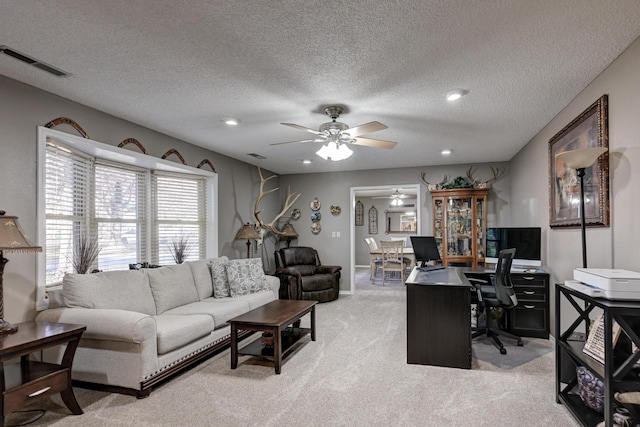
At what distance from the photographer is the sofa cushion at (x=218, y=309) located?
3.51 metres

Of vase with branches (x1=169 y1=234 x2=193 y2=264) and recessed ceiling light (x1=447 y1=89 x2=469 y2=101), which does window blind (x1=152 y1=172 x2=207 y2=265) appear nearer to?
vase with branches (x1=169 y1=234 x2=193 y2=264)

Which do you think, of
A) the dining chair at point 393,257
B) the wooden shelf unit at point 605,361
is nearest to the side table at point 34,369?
the wooden shelf unit at point 605,361

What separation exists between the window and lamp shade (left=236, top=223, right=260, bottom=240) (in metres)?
0.51

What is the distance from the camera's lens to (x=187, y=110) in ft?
11.2

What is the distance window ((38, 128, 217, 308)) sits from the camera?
10.6 ft

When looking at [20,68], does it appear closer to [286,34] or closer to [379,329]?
[286,34]

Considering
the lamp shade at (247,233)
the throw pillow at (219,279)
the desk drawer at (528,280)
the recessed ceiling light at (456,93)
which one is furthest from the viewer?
the lamp shade at (247,233)

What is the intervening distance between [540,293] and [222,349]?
3.65m

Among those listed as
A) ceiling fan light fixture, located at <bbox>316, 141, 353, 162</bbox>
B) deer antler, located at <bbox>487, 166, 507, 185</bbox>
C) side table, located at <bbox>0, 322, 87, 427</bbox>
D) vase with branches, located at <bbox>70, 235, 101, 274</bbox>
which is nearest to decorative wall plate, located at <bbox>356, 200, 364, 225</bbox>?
deer antler, located at <bbox>487, 166, 507, 185</bbox>

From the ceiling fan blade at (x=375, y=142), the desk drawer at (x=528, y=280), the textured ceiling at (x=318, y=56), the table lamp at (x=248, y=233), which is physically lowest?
the desk drawer at (x=528, y=280)

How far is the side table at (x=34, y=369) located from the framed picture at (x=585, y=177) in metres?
4.00

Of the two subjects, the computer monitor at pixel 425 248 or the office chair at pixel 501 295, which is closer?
the office chair at pixel 501 295

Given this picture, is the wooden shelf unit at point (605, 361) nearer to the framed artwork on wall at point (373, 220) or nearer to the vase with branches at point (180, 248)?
the vase with branches at point (180, 248)

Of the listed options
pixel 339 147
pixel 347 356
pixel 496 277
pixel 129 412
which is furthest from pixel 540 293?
pixel 129 412
